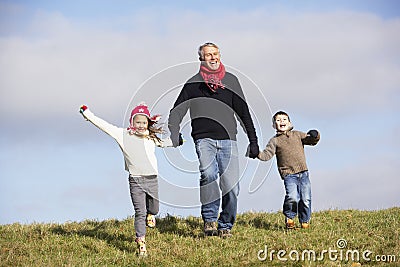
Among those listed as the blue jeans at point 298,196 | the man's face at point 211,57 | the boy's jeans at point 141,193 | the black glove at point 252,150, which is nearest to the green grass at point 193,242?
the blue jeans at point 298,196

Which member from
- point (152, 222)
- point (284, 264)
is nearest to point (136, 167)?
point (152, 222)

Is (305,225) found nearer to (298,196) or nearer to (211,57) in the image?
(298,196)

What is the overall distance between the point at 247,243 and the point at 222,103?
2.38 meters

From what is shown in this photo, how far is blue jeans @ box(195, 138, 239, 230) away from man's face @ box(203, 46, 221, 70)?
1264 millimetres

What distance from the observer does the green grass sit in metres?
9.55

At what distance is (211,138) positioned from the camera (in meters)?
10.7

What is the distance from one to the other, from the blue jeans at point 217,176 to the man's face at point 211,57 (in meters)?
1.26

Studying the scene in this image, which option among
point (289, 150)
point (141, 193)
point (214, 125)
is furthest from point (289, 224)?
point (141, 193)

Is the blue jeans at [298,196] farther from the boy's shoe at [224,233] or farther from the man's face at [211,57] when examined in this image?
the man's face at [211,57]

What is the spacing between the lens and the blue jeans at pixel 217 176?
1073cm

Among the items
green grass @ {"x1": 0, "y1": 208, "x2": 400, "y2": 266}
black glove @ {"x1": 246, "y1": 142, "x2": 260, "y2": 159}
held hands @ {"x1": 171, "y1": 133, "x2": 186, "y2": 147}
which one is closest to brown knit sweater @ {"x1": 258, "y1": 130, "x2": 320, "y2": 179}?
black glove @ {"x1": 246, "y1": 142, "x2": 260, "y2": 159}

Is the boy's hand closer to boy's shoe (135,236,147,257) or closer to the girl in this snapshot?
the girl

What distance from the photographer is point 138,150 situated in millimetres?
10445

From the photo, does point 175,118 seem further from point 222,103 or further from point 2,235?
point 2,235
